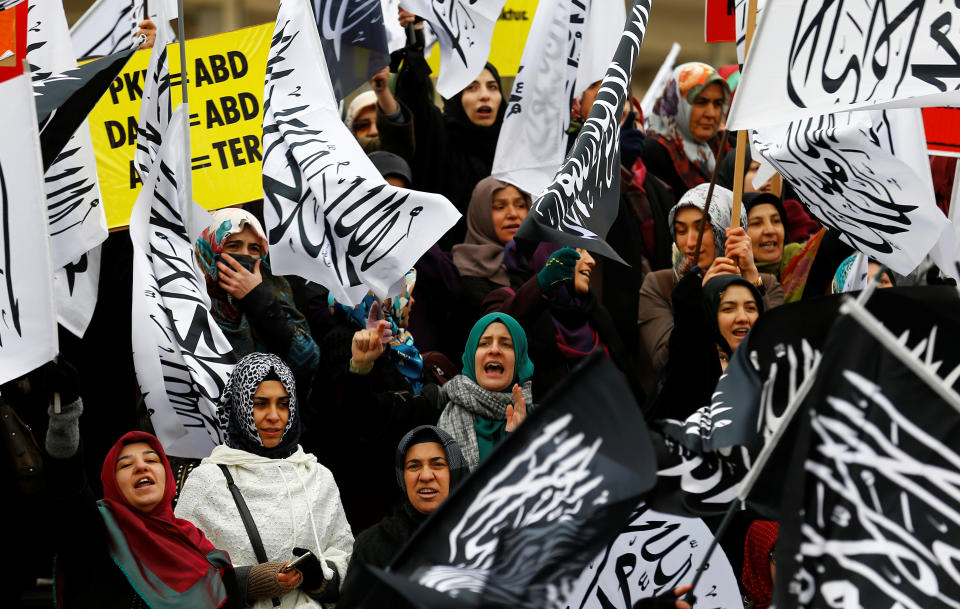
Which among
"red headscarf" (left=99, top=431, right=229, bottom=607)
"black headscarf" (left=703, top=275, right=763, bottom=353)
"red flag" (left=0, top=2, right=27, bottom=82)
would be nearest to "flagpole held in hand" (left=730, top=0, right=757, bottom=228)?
"black headscarf" (left=703, top=275, right=763, bottom=353)

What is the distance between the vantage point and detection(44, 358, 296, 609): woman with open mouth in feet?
16.0

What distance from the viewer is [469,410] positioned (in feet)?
18.8

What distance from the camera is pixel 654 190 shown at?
25.2 ft

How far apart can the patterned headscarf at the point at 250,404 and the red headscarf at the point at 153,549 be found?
0.42 m

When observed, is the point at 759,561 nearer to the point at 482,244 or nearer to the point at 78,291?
the point at 482,244

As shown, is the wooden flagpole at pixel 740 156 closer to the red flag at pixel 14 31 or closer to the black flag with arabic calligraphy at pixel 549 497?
the black flag with arabic calligraphy at pixel 549 497

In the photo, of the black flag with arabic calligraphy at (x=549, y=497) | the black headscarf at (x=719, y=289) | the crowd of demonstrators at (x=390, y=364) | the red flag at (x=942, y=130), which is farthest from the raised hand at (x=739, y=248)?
the black flag with arabic calligraphy at (x=549, y=497)

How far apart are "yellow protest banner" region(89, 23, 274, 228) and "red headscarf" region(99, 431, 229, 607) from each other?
5.67ft

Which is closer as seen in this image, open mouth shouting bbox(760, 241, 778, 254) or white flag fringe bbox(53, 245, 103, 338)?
white flag fringe bbox(53, 245, 103, 338)

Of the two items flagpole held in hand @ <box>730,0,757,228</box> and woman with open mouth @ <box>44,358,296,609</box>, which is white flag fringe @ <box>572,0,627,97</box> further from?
woman with open mouth @ <box>44,358,296,609</box>

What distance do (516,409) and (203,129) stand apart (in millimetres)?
1989

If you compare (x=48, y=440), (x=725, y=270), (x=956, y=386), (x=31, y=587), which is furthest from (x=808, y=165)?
(x=31, y=587)

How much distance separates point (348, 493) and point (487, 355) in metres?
0.78

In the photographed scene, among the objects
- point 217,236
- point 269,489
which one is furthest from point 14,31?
point 269,489
